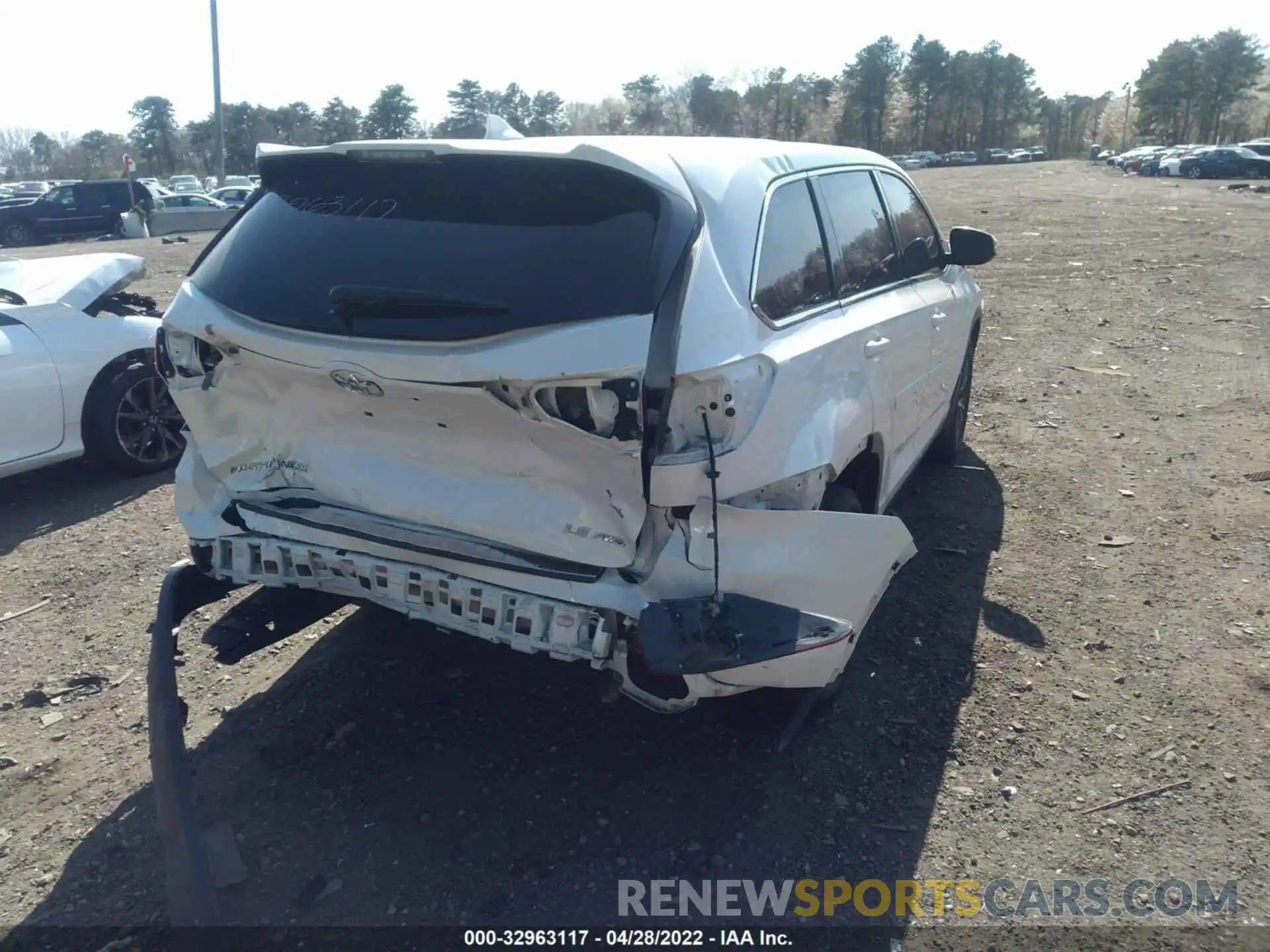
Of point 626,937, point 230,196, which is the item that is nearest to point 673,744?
point 626,937

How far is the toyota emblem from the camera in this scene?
9.12 feet

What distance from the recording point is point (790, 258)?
3191 mm

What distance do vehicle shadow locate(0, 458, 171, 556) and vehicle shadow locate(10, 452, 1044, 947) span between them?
201 centimetres

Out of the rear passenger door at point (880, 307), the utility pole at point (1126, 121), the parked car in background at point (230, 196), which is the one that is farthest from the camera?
the utility pole at point (1126, 121)

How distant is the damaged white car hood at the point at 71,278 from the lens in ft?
19.2

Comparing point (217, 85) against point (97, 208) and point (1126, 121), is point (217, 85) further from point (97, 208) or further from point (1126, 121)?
point (1126, 121)

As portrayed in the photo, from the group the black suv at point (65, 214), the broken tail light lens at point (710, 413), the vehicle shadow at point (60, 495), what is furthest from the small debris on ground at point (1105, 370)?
the black suv at point (65, 214)

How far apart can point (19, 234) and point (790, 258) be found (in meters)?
34.8

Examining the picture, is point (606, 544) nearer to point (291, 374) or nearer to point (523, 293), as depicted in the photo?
point (523, 293)

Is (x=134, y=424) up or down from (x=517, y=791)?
up

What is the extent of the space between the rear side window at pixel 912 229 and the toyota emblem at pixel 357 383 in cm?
260

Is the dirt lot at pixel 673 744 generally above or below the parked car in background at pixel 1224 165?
below

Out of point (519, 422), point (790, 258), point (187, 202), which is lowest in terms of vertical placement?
point (519, 422)

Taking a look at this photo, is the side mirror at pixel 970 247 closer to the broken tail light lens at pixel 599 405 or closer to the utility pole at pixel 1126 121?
the broken tail light lens at pixel 599 405
